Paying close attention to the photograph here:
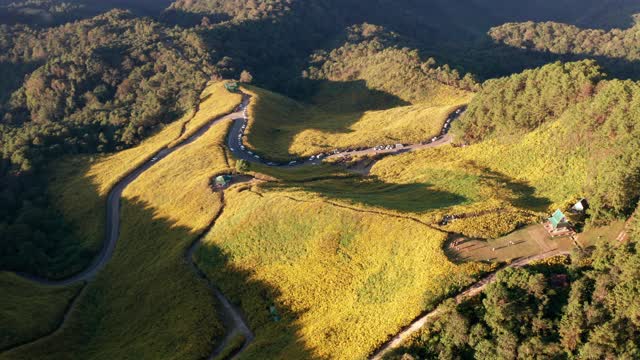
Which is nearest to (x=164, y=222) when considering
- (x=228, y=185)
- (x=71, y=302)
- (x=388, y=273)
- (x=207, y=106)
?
(x=228, y=185)

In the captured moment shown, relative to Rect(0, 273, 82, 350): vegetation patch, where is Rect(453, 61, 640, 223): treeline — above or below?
above

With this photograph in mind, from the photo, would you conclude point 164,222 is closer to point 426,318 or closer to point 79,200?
point 79,200

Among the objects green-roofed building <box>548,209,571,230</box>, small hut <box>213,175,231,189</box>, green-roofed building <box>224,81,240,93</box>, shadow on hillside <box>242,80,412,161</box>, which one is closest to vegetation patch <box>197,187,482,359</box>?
green-roofed building <box>548,209,571,230</box>

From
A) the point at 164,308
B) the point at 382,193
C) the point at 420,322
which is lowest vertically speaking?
the point at 164,308

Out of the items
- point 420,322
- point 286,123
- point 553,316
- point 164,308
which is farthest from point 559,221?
point 286,123

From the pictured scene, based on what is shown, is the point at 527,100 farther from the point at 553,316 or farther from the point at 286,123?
the point at 286,123

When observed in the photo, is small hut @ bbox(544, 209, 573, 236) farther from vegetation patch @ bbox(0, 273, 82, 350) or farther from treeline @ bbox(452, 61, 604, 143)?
vegetation patch @ bbox(0, 273, 82, 350)

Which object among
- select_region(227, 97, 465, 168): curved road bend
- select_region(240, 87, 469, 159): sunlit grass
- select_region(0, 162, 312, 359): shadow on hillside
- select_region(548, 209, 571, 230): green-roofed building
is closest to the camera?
select_region(548, 209, 571, 230): green-roofed building

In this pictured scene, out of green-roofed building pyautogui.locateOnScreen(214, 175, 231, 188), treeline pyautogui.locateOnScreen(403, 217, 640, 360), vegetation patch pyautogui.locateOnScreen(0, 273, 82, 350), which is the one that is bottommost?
vegetation patch pyautogui.locateOnScreen(0, 273, 82, 350)
